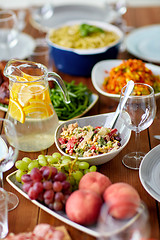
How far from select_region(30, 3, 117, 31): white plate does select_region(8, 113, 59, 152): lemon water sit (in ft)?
3.91

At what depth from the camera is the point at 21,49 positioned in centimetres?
216

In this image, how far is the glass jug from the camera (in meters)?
1.25

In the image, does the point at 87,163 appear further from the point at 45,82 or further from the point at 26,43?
the point at 26,43

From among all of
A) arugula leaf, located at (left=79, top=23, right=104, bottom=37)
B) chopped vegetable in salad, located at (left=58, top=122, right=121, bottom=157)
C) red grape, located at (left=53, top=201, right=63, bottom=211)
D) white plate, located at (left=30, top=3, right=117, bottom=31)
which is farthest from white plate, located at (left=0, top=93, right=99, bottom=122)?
white plate, located at (left=30, top=3, right=117, bottom=31)

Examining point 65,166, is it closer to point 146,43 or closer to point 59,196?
point 59,196

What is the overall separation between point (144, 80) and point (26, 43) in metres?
0.93

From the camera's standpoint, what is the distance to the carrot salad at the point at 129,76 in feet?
5.34

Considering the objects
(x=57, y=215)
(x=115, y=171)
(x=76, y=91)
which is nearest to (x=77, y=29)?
(x=76, y=91)

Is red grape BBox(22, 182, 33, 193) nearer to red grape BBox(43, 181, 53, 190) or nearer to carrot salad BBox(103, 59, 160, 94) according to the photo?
red grape BBox(43, 181, 53, 190)

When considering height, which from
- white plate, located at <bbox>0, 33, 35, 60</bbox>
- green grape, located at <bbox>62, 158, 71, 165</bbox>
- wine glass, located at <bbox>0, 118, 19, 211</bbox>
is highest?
wine glass, located at <bbox>0, 118, 19, 211</bbox>

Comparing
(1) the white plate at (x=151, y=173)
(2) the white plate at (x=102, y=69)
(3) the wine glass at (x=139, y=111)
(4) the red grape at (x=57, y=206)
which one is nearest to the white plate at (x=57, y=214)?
(4) the red grape at (x=57, y=206)

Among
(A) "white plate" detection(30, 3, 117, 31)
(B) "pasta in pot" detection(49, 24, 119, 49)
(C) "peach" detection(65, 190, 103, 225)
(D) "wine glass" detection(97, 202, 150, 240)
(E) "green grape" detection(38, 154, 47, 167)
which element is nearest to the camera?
(D) "wine glass" detection(97, 202, 150, 240)

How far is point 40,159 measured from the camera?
115 cm

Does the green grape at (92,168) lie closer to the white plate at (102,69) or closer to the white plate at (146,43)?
the white plate at (102,69)
